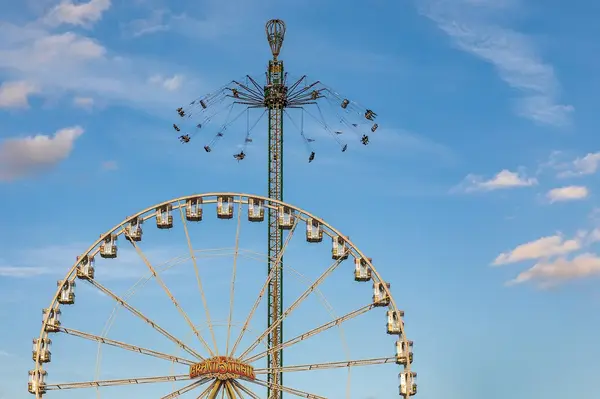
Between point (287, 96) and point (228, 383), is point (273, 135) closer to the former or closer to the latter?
point (287, 96)

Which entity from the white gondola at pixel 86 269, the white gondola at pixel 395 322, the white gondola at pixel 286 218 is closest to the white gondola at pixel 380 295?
the white gondola at pixel 395 322

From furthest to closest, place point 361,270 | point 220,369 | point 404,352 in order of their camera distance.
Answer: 1. point 361,270
2. point 404,352
3. point 220,369

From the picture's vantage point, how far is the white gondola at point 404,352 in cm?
7738

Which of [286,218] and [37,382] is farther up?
[286,218]

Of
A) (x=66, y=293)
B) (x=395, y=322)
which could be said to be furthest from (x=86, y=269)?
(x=395, y=322)

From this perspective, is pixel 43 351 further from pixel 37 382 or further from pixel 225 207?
pixel 225 207

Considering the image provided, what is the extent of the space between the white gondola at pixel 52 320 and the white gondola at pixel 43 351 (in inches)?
30.2

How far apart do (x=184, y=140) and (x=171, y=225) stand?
14.9 m

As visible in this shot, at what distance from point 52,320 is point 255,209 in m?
14.2

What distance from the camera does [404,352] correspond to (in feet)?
255

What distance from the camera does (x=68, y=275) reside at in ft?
259

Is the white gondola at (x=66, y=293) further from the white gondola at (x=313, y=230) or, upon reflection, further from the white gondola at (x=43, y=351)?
the white gondola at (x=313, y=230)

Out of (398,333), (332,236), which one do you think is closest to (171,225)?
(332,236)

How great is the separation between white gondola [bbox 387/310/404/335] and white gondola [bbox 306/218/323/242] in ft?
21.2
